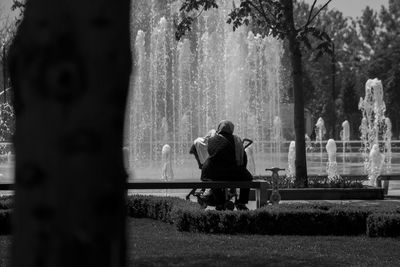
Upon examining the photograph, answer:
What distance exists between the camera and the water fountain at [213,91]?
28.0 m

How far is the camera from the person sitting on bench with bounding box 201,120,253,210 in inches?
463

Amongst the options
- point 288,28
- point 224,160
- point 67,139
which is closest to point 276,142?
point 288,28

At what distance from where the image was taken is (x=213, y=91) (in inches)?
1123

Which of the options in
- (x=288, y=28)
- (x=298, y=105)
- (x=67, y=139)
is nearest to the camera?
(x=67, y=139)

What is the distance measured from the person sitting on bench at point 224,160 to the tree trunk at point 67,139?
31.1 feet

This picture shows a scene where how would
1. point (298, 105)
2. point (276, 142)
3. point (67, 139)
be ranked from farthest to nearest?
point (276, 142) < point (298, 105) < point (67, 139)

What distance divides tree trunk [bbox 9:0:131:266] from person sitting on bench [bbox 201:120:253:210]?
9.47m

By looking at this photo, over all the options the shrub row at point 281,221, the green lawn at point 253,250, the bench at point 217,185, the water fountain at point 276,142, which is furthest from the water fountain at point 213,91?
the green lawn at point 253,250

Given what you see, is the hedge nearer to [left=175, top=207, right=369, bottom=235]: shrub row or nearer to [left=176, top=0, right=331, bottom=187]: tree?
[left=175, top=207, right=369, bottom=235]: shrub row

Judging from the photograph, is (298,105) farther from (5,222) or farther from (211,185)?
(5,222)

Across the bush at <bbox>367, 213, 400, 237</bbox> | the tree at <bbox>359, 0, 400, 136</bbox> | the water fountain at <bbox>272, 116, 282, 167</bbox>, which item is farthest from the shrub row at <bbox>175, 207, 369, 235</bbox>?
the tree at <bbox>359, 0, 400, 136</bbox>

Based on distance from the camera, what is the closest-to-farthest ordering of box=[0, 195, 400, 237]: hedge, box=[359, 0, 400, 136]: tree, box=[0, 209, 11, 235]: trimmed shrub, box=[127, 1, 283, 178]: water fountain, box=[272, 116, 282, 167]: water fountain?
box=[0, 195, 400, 237]: hedge, box=[0, 209, 11, 235]: trimmed shrub, box=[127, 1, 283, 178]: water fountain, box=[272, 116, 282, 167]: water fountain, box=[359, 0, 400, 136]: tree

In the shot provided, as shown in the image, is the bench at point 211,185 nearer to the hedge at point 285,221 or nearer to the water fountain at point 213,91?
the hedge at point 285,221

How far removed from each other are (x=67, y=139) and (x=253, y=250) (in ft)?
19.8
